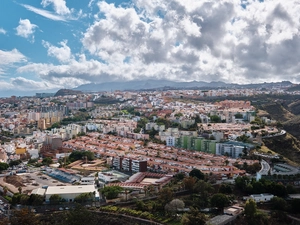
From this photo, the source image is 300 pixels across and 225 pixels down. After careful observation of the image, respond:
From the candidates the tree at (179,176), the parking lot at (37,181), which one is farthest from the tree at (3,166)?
the tree at (179,176)

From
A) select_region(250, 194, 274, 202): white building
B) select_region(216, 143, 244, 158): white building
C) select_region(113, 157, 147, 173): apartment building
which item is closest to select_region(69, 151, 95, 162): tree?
select_region(113, 157, 147, 173): apartment building

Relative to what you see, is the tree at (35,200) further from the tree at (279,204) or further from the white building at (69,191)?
the tree at (279,204)

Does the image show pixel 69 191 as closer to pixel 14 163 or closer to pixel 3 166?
pixel 3 166

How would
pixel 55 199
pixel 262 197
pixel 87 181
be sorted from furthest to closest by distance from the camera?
pixel 87 181, pixel 55 199, pixel 262 197

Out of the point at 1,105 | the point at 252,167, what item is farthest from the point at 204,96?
the point at 252,167

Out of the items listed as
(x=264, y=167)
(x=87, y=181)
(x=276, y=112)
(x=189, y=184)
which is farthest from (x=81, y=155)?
(x=276, y=112)
